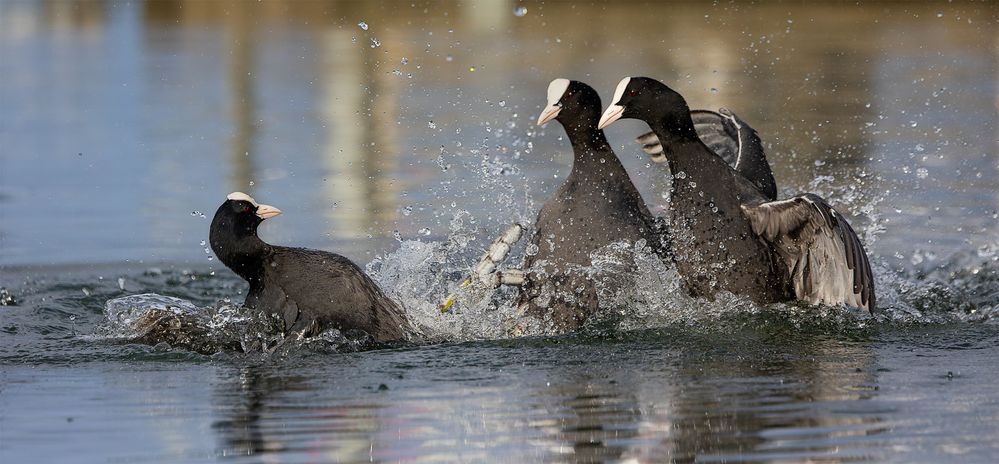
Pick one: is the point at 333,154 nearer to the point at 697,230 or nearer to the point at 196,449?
the point at 697,230

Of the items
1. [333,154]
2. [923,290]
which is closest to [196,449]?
[923,290]

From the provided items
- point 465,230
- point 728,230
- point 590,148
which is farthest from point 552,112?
point 465,230

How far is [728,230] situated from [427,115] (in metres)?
7.07

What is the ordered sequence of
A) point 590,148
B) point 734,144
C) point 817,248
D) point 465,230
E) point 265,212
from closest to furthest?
point 265,212
point 817,248
point 590,148
point 734,144
point 465,230

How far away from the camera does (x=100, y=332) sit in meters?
6.90

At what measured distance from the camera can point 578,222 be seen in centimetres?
693

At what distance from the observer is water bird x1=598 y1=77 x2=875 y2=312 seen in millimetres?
6805

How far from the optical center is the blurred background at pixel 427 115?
9.56 meters

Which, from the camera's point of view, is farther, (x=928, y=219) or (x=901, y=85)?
(x=901, y=85)

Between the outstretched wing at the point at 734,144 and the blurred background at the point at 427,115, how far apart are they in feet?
3.13

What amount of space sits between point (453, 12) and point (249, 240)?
710 inches

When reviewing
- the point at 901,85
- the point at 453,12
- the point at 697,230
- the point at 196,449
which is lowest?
the point at 196,449

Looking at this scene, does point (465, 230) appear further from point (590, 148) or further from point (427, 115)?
point (427, 115)

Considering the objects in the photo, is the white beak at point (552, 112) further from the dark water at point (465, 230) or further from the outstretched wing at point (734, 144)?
the outstretched wing at point (734, 144)
